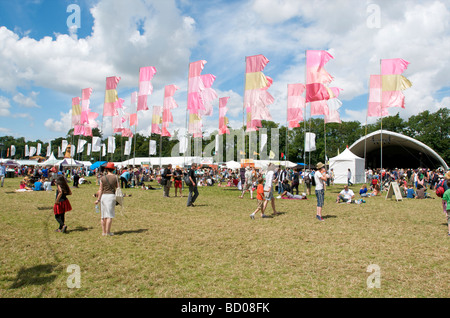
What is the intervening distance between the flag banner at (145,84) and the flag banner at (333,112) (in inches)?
519

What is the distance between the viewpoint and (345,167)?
108ft

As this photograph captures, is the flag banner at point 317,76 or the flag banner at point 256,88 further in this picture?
the flag banner at point 256,88

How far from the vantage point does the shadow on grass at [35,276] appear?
439 centimetres

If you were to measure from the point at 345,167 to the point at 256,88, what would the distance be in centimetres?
1916

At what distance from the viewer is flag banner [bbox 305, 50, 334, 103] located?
16859mm

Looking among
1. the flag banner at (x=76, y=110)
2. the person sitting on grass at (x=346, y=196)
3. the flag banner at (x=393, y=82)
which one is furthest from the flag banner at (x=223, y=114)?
the person sitting on grass at (x=346, y=196)

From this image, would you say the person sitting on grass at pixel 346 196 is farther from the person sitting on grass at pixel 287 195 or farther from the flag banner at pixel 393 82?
the flag banner at pixel 393 82

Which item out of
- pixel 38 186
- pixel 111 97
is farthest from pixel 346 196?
pixel 38 186

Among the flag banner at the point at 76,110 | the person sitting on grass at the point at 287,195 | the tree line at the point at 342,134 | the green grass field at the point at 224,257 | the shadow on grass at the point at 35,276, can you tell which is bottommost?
the shadow on grass at the point at 35,276

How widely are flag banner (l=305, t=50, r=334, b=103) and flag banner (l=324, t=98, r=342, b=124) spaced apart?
5.15 meters

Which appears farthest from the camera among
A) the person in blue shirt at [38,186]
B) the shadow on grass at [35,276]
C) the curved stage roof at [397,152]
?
the curved stage roof at [397,152]

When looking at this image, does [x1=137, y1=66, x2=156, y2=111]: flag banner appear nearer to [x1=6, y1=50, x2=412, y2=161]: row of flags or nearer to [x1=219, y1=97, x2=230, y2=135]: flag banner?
[x1=6, y1=50, x2=412, y2=161]: row of flags
